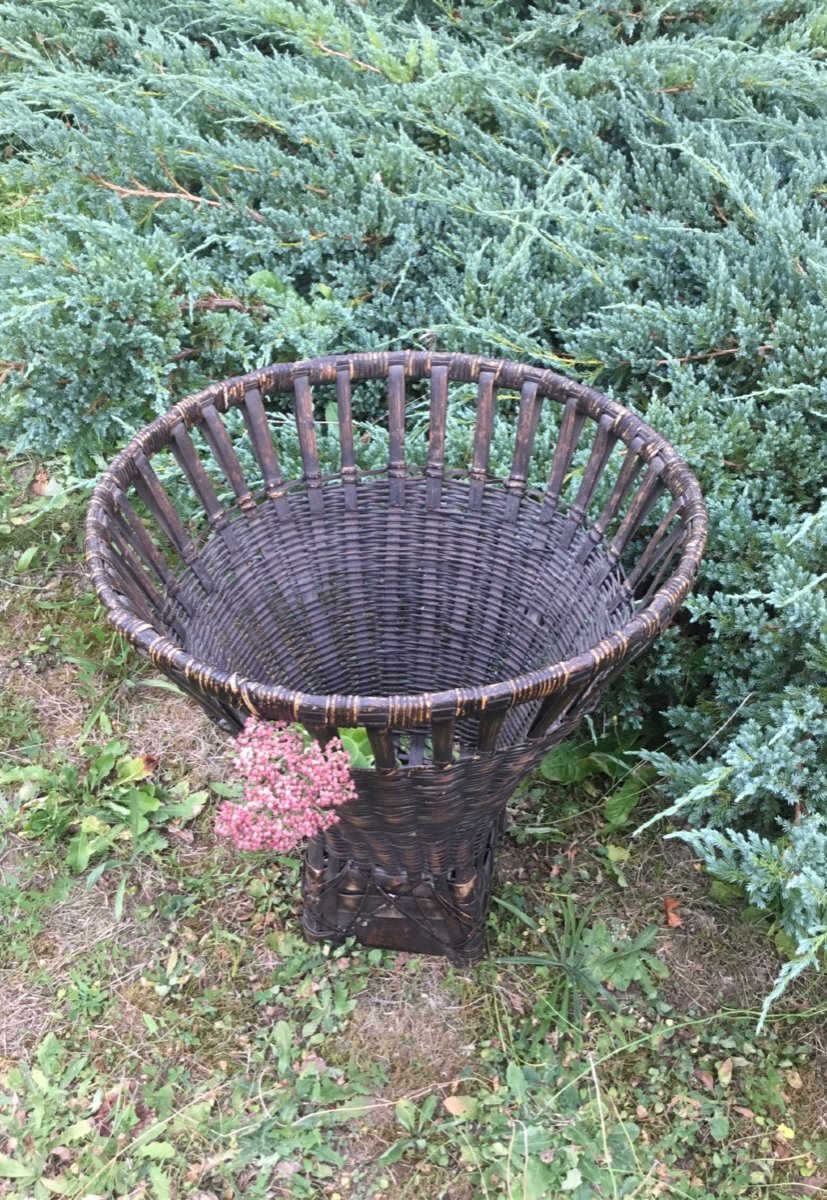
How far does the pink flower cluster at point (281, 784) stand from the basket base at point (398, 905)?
491mm

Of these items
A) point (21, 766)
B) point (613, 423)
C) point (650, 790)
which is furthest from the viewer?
point (21, 766)

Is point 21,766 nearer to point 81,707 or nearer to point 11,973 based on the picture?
point 81,707

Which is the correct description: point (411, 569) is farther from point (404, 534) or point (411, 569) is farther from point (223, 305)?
point (223, 305)

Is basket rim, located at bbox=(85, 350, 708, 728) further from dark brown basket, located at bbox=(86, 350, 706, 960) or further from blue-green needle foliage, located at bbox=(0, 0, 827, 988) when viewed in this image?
blue-green needle foliage, located at bbox=(0, 0, 827, 988)

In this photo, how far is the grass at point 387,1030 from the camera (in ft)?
4.81

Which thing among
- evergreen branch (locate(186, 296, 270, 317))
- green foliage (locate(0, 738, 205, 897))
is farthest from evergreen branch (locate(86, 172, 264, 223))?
green foliage (locate(0, 738, 205, 897))

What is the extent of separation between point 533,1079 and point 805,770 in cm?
74

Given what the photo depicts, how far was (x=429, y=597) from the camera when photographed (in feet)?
5.90

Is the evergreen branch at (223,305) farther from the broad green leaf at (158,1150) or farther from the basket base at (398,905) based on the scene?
the broad green leaf at (158,1150)

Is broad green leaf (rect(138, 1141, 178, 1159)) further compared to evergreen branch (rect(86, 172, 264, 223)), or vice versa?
evergreen branch (rect(86, 172, 264, 223))

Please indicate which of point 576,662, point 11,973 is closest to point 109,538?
point 576,662

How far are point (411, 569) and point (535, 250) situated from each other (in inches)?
37.1

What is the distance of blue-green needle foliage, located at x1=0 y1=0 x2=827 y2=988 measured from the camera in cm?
170

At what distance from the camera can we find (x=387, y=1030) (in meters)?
1.62
